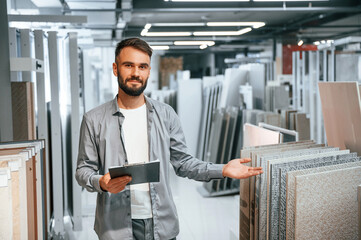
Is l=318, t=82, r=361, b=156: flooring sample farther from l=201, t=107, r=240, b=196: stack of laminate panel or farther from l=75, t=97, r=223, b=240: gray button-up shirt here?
l=201, t=107, r=240, b=196: stack of laminate panel

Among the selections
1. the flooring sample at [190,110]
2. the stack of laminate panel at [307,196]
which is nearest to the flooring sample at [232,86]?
the flooring sample at [190,110]

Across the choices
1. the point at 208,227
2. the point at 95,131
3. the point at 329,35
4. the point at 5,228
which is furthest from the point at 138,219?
the point at 329,35

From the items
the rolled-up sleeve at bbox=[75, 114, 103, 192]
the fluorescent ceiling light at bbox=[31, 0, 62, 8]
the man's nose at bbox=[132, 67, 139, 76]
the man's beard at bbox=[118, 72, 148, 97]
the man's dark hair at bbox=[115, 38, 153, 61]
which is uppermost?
the fluorescent ceiling light at bbox=[31, 0, 62, 8]

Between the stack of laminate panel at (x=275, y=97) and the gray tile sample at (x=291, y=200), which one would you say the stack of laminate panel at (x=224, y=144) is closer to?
the stack of laminate panel at (x=275, y=97)

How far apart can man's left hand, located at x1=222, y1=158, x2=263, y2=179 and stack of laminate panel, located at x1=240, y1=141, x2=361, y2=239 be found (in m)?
0.06

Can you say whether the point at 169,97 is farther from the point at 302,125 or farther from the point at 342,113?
the point at 342,113

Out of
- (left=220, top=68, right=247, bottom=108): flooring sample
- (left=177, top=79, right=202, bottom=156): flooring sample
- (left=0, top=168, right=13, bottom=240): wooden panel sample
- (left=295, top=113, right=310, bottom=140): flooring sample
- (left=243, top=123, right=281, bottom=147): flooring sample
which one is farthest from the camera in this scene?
(left=177, top=79, right=202, bottom=156): flooring sample

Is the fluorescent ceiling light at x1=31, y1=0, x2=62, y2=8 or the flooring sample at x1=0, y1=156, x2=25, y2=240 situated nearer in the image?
the flooring sample at x1=0, y1=156, x2=25, y2=240

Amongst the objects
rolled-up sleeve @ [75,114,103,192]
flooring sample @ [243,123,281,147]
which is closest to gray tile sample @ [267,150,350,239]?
rolled-up sleeve @ [75,114,103,192]

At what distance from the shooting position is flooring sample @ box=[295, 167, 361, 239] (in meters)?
1.75

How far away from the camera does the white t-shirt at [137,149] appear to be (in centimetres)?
206

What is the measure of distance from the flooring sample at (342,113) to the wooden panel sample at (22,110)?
2096 mm

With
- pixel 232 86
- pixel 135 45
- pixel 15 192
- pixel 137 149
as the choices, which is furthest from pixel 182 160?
pixel 232 86

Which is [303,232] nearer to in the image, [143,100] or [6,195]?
[143,100]
